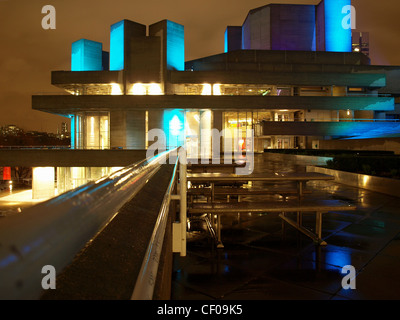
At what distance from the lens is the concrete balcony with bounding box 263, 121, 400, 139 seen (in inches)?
1703

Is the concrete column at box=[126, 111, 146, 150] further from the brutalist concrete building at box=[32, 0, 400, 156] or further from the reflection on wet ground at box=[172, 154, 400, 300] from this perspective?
the reflection on wet ground at box=[172, 154, 400, 300]

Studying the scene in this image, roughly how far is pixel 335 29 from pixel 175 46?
110 ft

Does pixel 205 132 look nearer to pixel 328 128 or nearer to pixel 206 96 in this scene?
pixel 206 96

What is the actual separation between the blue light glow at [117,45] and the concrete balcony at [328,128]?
73.2 ft

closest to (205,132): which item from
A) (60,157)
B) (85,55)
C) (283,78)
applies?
(283,78)

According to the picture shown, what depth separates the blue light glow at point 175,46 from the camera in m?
43.8

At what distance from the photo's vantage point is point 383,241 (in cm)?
511

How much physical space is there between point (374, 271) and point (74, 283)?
3958 millimetres

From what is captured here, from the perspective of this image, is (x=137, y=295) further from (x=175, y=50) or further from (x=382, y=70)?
(x=382, y=70)

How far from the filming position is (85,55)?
48.3 metres

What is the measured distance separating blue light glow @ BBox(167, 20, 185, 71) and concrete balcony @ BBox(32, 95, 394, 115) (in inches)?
235

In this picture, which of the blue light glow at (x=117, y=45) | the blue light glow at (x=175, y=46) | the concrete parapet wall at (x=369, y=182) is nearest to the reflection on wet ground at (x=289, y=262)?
the concrete parapet wall at (x=369, y=182)

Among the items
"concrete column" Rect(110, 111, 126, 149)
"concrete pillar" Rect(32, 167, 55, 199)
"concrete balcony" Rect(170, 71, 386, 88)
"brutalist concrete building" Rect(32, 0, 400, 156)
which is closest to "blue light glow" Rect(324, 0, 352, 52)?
"brutalist concrete building" Rect(32, 0, 400, 156)

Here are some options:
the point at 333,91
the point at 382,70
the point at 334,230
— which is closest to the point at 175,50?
the point at 333,91
